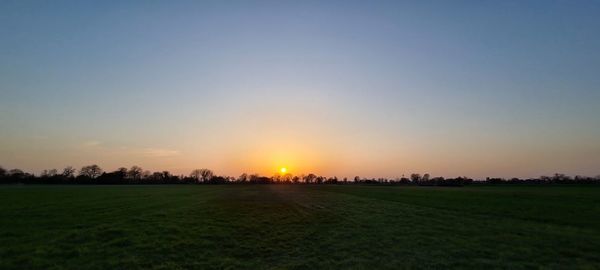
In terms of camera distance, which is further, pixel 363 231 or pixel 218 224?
pixel 218 224

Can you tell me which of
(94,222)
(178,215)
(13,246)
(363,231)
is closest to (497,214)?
(363,231)

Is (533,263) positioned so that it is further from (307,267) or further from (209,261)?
(209,261)

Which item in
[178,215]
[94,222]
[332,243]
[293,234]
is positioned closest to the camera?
[332,243]

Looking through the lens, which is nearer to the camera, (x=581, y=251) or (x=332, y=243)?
(x=581, y=251)

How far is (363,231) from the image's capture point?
24625 mm

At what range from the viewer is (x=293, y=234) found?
23.6 metres

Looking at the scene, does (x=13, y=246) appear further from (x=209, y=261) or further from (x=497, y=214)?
(x=497, y=214)

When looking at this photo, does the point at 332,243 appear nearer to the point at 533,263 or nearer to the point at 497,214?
the point at 533,263

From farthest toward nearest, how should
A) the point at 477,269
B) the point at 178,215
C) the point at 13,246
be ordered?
the point at 178,215, the point at 13,246, the point at 477,269

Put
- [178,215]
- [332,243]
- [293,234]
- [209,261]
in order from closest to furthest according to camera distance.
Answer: [209,261]
[332,243]
[293,234]
[178,215]

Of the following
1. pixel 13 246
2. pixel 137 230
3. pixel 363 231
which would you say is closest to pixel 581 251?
pixel 363 231

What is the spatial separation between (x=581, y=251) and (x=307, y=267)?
Answer: 39.3 feet

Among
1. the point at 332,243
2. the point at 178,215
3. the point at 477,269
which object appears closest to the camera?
the point at 477,269

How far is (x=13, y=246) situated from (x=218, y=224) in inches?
454
